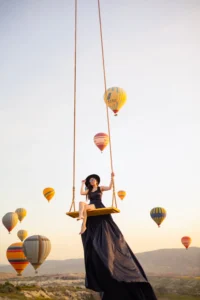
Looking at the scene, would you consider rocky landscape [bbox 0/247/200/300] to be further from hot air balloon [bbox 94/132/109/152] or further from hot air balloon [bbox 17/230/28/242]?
hot air balloon [bbox 94/132/109/152]

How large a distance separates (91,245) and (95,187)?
143cm

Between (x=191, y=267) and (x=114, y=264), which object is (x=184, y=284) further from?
(x=191, y=267)

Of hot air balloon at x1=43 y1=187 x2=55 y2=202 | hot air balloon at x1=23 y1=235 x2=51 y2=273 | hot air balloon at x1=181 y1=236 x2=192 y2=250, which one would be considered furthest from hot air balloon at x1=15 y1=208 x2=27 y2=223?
hot air balloon at x1=181 y1=236 x2=192 y2=250

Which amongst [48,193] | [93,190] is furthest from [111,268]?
[48,193]

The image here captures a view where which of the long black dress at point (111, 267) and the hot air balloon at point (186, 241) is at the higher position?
the hot air balloon at point (186, 241)

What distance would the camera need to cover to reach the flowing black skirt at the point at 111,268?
23.6 feet

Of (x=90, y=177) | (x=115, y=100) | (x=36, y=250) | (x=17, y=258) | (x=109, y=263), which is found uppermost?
(x=115, y=100)

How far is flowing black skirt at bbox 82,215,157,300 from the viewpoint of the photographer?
7.20 meters

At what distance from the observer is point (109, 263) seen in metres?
7.19

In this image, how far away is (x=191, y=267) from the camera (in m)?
137

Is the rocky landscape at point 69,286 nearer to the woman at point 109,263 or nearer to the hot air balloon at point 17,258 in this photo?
the woman at point 109,263

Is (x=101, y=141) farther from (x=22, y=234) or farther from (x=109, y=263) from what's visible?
(x=22, y=234)

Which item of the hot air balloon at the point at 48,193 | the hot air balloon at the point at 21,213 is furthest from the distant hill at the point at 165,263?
the hot air balloon at the point at 48,193

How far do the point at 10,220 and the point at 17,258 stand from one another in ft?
30.9
